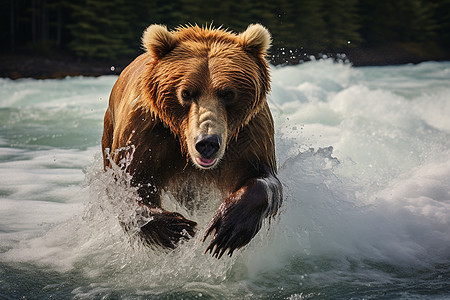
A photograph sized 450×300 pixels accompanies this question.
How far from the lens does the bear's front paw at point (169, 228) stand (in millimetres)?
3639

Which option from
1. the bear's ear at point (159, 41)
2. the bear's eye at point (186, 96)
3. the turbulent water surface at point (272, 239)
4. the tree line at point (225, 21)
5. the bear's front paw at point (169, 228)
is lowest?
the tree line at point (225, 21)

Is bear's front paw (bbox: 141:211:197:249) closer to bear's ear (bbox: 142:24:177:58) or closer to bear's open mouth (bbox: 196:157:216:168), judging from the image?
bear's open mouth (bbox: 196:157:216:168)

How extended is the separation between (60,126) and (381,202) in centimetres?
789

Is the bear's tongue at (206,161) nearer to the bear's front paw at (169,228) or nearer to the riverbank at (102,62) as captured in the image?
the bear's front paw at (169,228)

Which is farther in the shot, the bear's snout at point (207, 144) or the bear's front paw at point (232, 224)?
the bear's front paw at point (232, 224)

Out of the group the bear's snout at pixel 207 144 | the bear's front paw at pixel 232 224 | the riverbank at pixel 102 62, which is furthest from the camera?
the riverbank at pixel 102 62

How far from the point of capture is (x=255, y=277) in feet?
12.8

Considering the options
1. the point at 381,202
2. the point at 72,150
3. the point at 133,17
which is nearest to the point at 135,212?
the point at 381,202

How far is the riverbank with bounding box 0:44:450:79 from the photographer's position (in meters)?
25.6

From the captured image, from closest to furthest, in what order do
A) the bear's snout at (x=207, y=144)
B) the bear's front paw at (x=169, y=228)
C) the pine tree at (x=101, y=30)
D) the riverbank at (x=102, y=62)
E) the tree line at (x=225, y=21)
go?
the bear's snout at (x=207, y=144) → the bear's front paw at (x=169, y=228) → the riverbank at (x=102, y=62) → the pine tree at (x=101, y=30) → the tree line at (x=225, y=21)

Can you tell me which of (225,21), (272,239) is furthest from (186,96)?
(225,21)

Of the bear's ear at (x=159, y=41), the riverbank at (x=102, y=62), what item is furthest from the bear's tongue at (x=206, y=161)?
the riverbank at (x=102, y=62)

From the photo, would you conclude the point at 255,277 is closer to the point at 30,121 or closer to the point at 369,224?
the point at 369,224

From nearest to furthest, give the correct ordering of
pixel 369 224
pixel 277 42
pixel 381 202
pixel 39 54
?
pixel 369 224 < pixel 381 202 < pixel 39 54 < pixel 277 42
